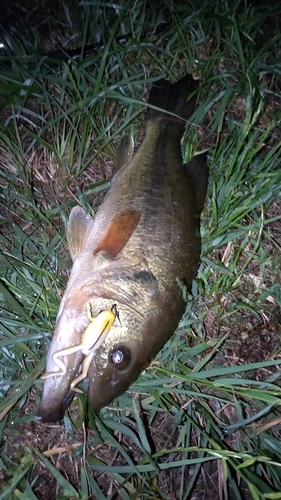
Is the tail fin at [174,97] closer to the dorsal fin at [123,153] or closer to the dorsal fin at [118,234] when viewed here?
the dorsal fin at [123,153]

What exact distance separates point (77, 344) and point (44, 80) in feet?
7.24

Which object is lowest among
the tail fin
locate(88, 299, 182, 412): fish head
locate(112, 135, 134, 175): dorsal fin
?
locate(88, 299, 182, 412): fish head

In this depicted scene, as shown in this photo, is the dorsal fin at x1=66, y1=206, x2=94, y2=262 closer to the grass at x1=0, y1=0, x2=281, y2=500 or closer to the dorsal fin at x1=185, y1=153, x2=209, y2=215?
the grass at x1=0, y1=0, x2=281, y2=500

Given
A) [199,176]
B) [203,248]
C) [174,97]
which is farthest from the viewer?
[174,97]

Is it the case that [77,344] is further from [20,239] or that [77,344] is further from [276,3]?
[276,3]

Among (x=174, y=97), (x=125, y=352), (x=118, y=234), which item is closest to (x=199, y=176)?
(x=174, y=97)

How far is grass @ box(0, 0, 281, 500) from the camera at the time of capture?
2480mm

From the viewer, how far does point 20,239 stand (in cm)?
290

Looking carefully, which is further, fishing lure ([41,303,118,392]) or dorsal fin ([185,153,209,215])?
dorsal fin ([185,153,209,215])

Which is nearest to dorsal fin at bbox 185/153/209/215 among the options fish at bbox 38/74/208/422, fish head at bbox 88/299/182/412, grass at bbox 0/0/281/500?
fish at bbox 38/74/208/422

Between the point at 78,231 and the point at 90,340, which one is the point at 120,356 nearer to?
the point at 90,340

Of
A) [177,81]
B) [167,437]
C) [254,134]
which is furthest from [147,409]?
[177,81]

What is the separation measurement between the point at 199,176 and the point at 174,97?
703 mm

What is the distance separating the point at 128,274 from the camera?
87.0 inches
